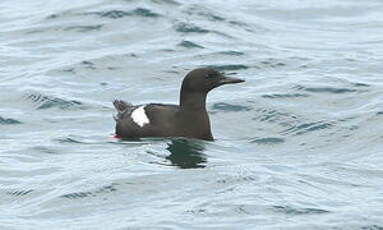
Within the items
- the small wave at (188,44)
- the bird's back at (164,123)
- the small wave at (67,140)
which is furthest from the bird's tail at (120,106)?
the small wave at (188,44)

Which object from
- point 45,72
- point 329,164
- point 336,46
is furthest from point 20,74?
point 329,164

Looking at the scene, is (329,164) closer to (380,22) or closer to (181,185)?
(181,185)

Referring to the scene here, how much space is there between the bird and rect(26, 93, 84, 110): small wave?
1.52 metres

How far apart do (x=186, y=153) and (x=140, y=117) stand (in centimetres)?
92

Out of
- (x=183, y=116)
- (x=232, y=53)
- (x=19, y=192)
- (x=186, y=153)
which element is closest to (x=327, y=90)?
(x=232, y=53)

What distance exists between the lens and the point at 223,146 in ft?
47.1

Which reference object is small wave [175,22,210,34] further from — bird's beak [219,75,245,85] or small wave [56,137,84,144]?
small wave [56,137,84,144]

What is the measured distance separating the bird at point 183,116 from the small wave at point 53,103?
59.7 inches

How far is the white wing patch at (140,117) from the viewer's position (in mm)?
14434

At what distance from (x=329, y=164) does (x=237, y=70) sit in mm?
4763

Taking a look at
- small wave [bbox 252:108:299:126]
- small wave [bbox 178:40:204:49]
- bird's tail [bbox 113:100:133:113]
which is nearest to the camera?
bird's tail [bbox 113:100:133:113]

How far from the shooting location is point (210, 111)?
16.1m

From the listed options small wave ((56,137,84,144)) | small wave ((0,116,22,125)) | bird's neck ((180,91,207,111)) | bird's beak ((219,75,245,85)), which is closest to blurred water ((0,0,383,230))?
small wave ((56,137,84,144))

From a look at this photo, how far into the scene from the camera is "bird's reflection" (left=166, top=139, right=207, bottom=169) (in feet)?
43.4
